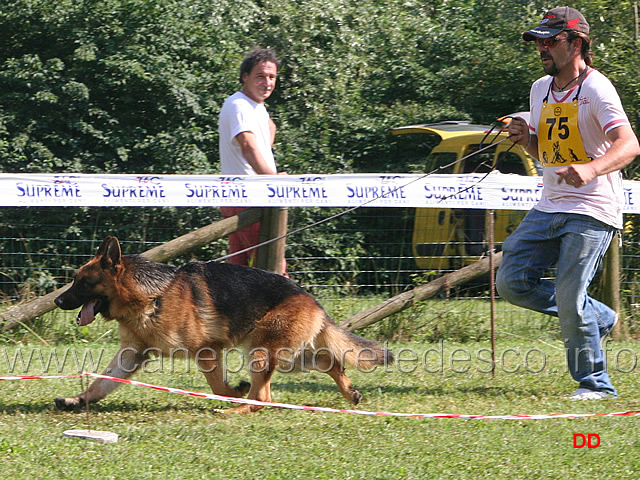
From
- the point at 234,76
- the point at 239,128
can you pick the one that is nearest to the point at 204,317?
the point at 239,128

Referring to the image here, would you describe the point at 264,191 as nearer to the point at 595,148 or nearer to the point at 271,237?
the point at 271,237

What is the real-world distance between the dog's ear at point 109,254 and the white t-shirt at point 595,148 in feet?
8.98

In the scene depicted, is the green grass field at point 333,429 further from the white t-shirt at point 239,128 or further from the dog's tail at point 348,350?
the white t-shirt at point 239,128

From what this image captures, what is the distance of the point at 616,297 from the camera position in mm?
8125

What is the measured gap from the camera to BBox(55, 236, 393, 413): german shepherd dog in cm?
537

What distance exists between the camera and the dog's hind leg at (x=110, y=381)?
5.28m

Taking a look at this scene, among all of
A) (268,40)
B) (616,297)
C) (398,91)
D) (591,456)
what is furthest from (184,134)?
(591,456)

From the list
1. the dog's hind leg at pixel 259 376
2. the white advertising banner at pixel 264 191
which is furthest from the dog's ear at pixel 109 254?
the white advertising banner at pixel 264 191

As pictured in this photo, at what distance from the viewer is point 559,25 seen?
17.4 ft

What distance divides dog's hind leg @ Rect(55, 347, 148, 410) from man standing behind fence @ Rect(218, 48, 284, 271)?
218 centimetres

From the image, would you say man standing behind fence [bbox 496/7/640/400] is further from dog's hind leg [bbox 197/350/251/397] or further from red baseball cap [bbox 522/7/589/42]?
dog's hind leg [bbox 197/350/251/397]

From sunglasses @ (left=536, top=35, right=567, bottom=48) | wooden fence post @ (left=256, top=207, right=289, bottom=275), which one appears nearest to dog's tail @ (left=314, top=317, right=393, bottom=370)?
wooden fence post @ (left=256, top=207, right=289, bottom=275)

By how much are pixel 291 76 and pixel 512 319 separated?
6.97m

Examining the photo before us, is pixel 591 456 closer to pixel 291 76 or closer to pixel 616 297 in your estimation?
pixel 616 297
